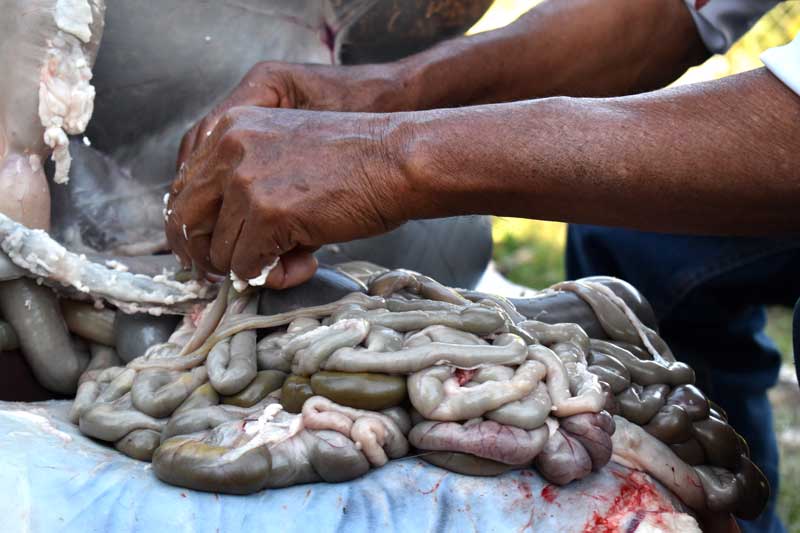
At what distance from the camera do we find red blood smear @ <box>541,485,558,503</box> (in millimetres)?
1270

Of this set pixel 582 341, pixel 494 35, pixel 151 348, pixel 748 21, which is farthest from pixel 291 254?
pixel 748 21

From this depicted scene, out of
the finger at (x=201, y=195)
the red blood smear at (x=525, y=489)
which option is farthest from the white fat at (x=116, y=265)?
the red blood smear at (x=525, y=489)

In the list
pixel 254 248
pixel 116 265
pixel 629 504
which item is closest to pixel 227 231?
pixel 254 248

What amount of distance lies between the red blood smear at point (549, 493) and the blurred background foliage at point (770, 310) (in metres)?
1.88

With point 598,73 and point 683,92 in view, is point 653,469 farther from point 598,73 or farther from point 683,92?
point 598,73

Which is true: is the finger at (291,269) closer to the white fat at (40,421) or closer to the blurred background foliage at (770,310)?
the white fat at (40,421)

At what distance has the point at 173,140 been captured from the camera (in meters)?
1.86

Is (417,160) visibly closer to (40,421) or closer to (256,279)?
(256,279)

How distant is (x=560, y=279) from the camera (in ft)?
12.6

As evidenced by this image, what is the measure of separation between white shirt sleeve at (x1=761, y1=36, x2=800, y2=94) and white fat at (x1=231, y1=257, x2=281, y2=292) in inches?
28.7

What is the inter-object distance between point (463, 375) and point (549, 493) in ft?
0.61

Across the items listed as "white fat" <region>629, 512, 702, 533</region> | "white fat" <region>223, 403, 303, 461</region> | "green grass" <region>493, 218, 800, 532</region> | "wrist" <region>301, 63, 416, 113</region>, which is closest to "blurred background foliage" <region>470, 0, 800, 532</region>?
"green grass" <region>493, 218, 800, 532</region>

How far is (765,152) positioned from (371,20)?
932 mm

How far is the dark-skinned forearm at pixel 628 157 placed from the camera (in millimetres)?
1290
